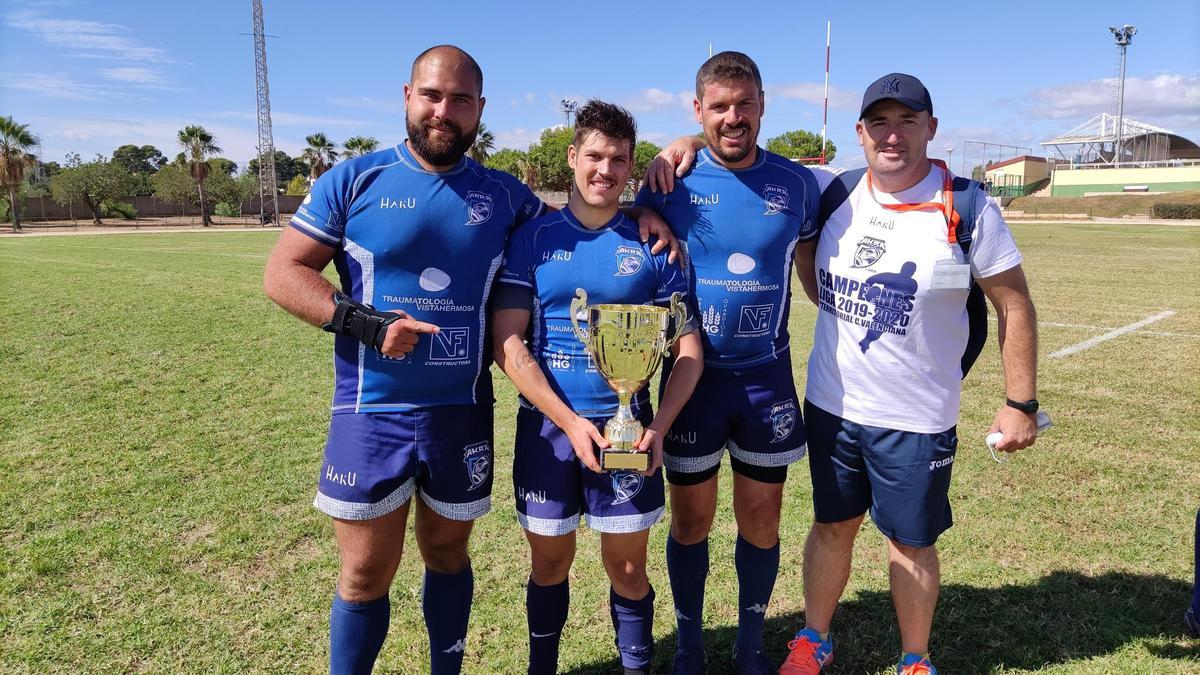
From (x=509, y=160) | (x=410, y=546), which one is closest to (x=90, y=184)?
(x=509, y=160)

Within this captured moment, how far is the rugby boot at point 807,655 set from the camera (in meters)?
2.97

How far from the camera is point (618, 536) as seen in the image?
268cm

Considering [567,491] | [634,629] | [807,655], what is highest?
[567,491]

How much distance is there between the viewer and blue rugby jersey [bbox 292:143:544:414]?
2.52 meters

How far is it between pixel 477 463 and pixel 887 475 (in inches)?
58.9

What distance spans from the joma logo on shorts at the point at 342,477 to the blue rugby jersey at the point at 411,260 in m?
0.21

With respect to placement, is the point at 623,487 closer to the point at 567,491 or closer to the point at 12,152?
the point at 567,491

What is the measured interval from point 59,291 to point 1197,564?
53.3 ft

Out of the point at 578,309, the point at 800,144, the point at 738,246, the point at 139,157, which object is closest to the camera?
the point at 578,309

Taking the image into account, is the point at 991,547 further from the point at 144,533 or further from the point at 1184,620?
the point at 144,533

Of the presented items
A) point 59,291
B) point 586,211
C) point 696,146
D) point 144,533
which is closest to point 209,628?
point 144,533

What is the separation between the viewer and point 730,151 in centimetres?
290

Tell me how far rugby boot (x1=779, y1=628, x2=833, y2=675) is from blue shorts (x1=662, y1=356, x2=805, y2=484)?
663mm

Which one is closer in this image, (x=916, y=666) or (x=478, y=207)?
(x=478, y=207)
